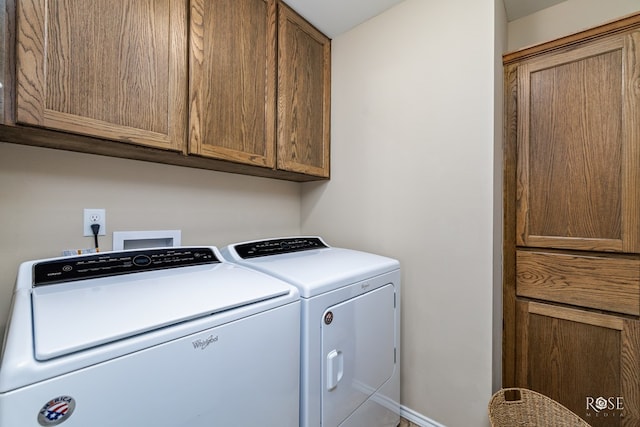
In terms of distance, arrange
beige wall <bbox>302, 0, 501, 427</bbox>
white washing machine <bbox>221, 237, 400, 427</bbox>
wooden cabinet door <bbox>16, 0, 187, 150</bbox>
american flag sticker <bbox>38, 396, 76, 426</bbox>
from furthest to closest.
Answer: beige wall <bbox>302, 0, 501, 427</bbox> → white washing machine <bbox>221, 237, 400, 427</bbox> → wooden cabinet door <bbox>16, 0, 187, 150</bbox> → american flag sticker <bbox>38, 396, 76, 426</bbox>

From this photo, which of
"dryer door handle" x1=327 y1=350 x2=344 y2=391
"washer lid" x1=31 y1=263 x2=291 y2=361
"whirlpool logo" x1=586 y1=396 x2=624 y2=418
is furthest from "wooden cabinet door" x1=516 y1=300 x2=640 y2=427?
"washer lid" x1=31 y1=263 x2=291 y2=361

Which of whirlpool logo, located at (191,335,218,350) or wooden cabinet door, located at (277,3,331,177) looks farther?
wooden cabinet door, located at (277,3,331,177)

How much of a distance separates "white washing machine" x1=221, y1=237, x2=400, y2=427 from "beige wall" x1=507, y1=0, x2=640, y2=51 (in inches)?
62.9

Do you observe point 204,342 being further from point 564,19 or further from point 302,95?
point 564,19

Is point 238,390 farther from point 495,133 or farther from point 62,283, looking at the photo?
point 495,133

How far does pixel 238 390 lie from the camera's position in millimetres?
800

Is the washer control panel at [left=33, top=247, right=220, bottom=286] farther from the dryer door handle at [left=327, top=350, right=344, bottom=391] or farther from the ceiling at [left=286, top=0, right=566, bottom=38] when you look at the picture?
the ceiling at [left=286, top=0, right=566, bottom=38]

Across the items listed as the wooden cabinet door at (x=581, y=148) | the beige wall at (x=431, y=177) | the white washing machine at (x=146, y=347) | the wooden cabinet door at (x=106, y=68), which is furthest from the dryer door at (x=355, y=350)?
the wooden cabinet door at (x=106, y=68)

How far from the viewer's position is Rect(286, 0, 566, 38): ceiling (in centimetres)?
160

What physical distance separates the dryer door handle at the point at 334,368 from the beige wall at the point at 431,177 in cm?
66

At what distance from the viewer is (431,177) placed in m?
1.51

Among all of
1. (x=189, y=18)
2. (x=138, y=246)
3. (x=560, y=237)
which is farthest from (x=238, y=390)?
(x=560, y=237)

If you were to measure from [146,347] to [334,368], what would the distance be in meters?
0.72

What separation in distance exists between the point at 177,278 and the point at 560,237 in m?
1.74
